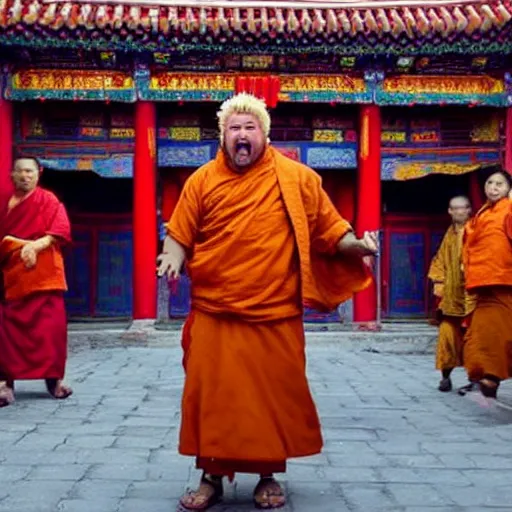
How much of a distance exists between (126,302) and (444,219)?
490 centimetres

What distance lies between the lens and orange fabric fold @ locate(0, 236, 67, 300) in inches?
261

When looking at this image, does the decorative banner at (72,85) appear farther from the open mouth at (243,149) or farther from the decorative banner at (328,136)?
the open mouth at (243,149)

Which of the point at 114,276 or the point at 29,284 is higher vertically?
the point at 29,284

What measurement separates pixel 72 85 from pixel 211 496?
9.63 metres

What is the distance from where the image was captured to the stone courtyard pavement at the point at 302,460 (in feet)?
12.5

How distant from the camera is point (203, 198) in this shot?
151 inches

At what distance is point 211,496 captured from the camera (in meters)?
3.70

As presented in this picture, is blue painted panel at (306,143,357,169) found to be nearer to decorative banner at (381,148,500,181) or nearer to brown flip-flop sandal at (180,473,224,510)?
decorative banner at (381,148,500,181)

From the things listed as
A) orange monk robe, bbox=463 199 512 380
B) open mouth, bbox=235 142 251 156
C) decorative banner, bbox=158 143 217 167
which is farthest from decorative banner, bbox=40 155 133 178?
open mouth, bbox=235 142 251 156

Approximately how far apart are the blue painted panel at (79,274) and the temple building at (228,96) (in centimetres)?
2

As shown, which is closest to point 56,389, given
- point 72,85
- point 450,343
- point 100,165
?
point 450,343

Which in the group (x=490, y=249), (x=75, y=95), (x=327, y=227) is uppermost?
(x=75, y=95)

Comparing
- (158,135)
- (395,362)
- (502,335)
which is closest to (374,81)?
(158,135)

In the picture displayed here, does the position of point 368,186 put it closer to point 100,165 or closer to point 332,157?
point 332,157
